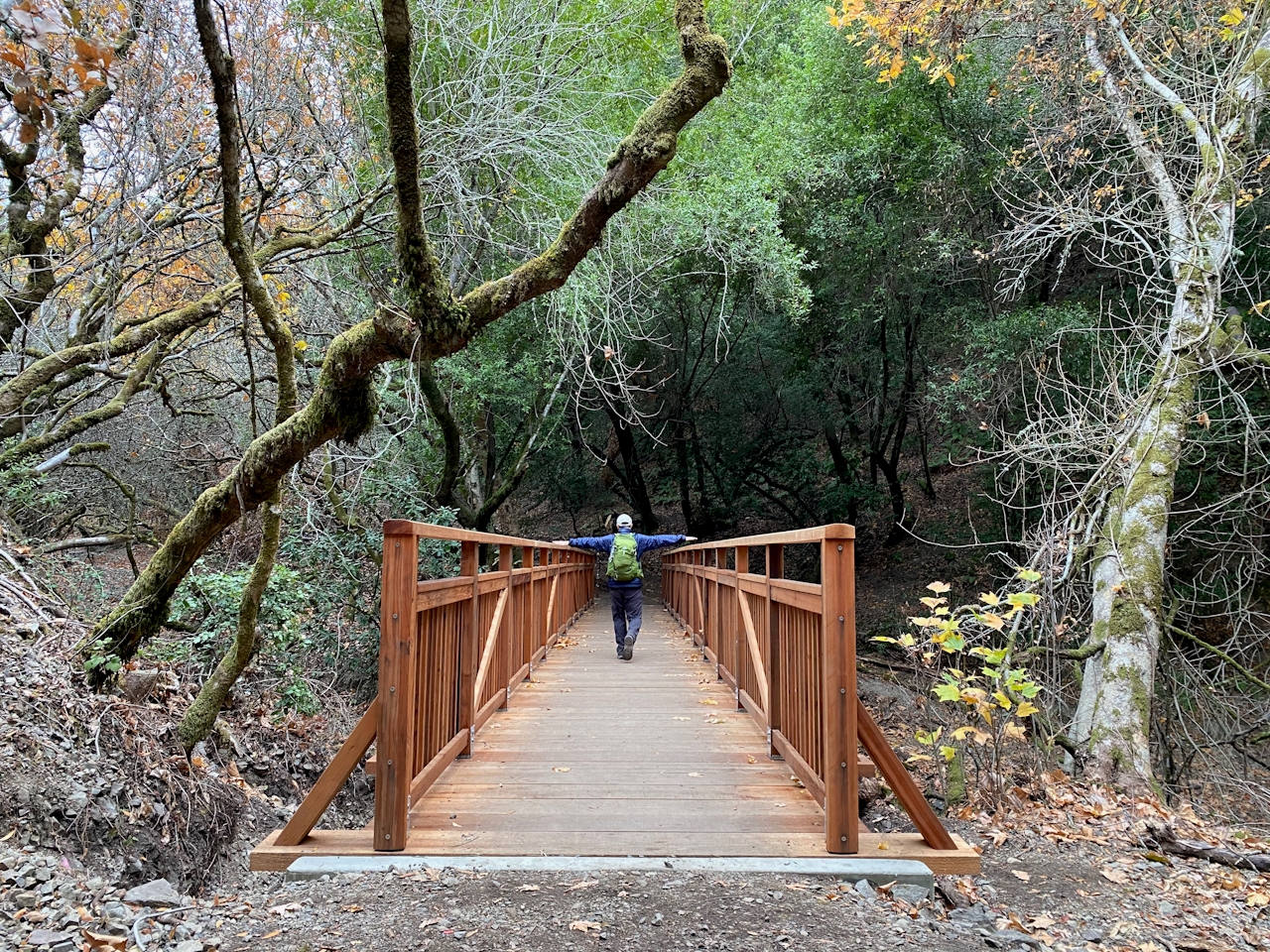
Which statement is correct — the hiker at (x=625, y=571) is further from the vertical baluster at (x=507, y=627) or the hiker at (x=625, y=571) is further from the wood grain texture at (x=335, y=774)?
the wood grain texture at (x=335, y=774)

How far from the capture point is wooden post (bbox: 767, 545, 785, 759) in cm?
492

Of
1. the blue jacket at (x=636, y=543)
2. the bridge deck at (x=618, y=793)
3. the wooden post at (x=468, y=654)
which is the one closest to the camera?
the bridge deck at (x=618, y=793)

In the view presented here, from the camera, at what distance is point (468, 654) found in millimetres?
4801

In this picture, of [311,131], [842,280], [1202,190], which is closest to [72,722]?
[311,131]

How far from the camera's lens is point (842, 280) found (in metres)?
15.6

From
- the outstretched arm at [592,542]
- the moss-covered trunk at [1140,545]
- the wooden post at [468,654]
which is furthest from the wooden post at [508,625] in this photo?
the moss-covered trunk at [1140,545]

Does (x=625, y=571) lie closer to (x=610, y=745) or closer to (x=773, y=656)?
(x=610, y=745)

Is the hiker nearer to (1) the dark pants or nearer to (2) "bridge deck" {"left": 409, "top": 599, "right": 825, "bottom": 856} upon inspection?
(1) the dark pants

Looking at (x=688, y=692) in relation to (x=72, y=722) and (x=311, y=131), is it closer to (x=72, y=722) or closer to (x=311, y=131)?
(x=72, y=722)

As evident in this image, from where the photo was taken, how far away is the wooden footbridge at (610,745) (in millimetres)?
3371

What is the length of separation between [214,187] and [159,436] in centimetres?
425

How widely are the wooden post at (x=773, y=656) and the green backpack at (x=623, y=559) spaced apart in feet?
13.1

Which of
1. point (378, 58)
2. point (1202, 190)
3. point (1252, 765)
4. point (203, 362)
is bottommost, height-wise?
point (1252, 765)

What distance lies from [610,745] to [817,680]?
6.42 ft
